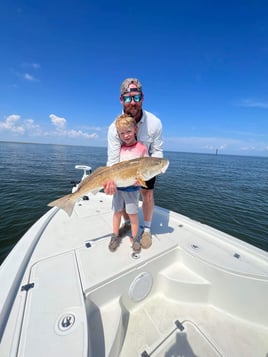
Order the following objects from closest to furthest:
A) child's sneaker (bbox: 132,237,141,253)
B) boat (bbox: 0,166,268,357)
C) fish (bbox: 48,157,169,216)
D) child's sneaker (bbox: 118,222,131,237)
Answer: boat (bbox: 0,166,268,357)
fish (bbox: 48,157,169,216)
child's sneaker (bbox: 132,237,141,253)
child's sneaker (bbox: 118,222,131,237)

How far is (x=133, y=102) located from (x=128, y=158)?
2.57 feet

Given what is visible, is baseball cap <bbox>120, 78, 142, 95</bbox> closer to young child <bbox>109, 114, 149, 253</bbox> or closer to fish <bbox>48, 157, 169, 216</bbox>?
young child <bbox>109, 114, 149, 253</bbox>

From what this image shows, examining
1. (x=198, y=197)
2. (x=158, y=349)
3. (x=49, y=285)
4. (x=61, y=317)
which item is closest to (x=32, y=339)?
(x=61, y=317)

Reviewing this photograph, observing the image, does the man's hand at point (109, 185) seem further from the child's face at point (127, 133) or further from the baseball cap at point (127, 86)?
the baseball cap at point (127, 86)

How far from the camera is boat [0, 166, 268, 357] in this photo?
50.2 inches

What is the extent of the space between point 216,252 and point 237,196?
10640mm

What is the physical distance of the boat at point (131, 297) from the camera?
50.2 inches

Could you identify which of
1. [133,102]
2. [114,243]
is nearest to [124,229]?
[114,243]

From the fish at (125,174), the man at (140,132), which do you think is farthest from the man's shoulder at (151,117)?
the fish at (125,174)

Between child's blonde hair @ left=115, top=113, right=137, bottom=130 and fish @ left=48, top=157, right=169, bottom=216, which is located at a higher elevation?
child's blonde hair @ left=115, top=113, right=137, bottom=130

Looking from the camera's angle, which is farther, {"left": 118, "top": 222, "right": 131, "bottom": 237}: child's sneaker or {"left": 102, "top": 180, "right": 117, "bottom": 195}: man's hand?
{"left": 118, "top": 222, "right": 131, "bottom": 237}: child's sneaker

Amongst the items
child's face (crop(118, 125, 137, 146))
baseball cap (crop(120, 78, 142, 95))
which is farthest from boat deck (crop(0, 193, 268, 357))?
baseball cap (crop(120, 78, 142, 95))

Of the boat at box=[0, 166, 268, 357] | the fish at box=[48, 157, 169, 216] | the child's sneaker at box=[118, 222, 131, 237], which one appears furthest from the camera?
the child's sneaker at box=[118, 222, 131, 237]

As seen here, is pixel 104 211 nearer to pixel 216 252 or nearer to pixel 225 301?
pixel 216 252
